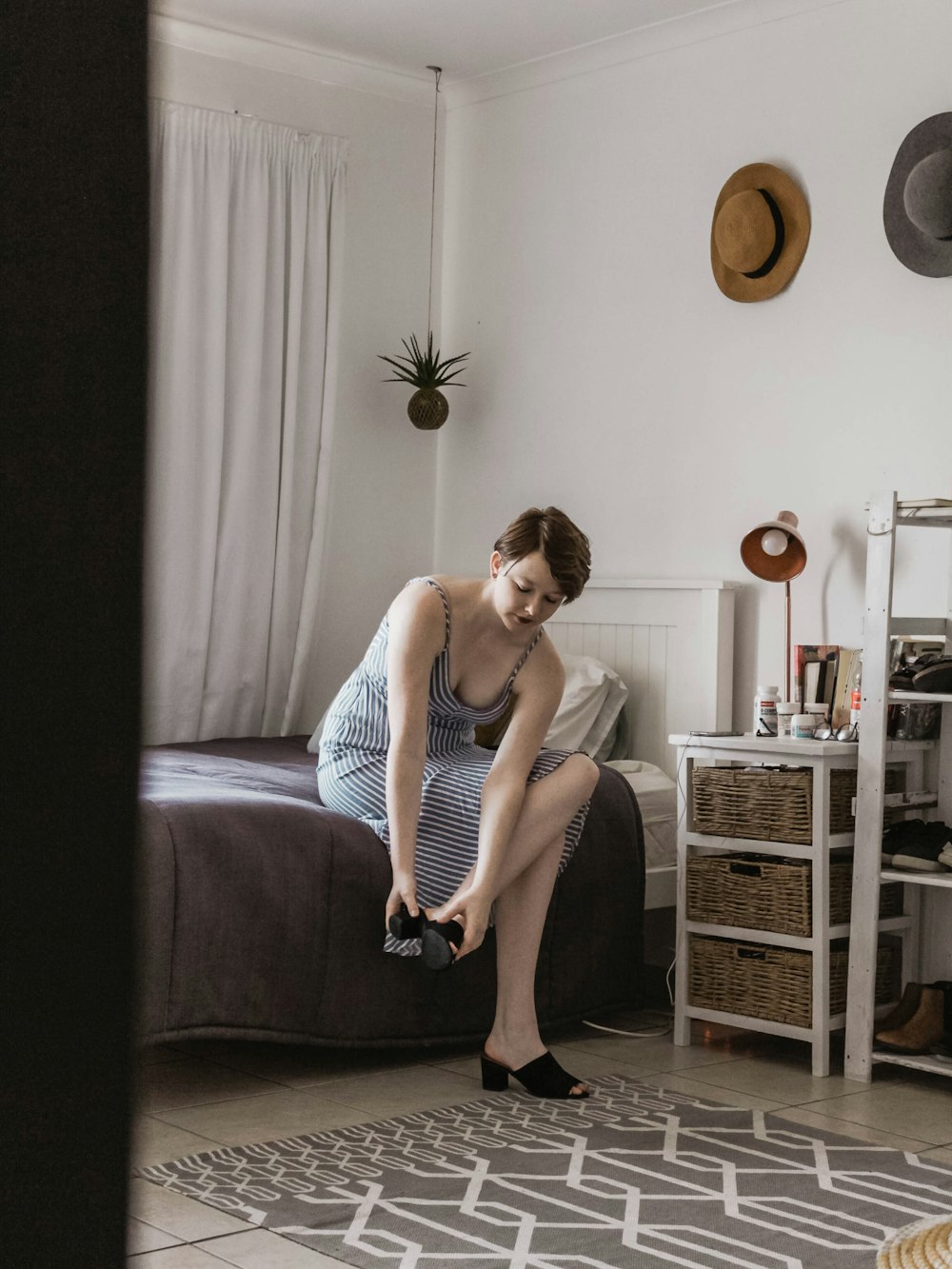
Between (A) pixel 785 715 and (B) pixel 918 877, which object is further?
(A) pixel 785 715

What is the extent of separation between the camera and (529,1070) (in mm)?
2707

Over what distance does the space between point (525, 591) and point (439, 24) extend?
2.26 meters

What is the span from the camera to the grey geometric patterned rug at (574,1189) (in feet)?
6.39

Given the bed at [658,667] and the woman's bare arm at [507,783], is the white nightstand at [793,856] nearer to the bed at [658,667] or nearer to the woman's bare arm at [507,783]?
the bed at [658,667]

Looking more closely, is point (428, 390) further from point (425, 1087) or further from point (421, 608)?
point (425, 1087)

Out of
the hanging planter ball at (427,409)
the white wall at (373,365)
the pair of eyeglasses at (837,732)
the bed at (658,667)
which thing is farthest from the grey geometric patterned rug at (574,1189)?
the hanging planter ball at (427,409)

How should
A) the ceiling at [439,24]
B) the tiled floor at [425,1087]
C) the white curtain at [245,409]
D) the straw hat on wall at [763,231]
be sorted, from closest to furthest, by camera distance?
the tiled floor at [425,1087] < the straw hat on wall at [763,231] < the ceiling at [439,24] < the white curtain at [245,409]

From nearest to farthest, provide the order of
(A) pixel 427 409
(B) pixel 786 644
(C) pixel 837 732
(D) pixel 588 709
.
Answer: (C) pixel 837 732 < (B) pixel 786 644 < (D) pixel 588 709 < (A) pixel 427 409

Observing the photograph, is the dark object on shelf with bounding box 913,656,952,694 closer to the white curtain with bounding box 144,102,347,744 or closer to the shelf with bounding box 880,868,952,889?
the shelf with bounding box 880,868,952,889

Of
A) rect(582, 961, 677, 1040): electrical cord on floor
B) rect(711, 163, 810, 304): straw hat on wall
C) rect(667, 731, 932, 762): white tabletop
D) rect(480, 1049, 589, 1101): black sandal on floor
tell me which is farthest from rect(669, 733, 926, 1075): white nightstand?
rect(711, 163, 810, 304): straw hat on wall

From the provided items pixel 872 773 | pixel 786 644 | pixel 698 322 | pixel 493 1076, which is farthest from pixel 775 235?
pixel 493 1076

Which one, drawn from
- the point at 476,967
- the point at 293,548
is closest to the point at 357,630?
the point at 293,548

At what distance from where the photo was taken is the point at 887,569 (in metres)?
2.95

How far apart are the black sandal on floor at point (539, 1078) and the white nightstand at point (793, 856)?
53 centimetres
